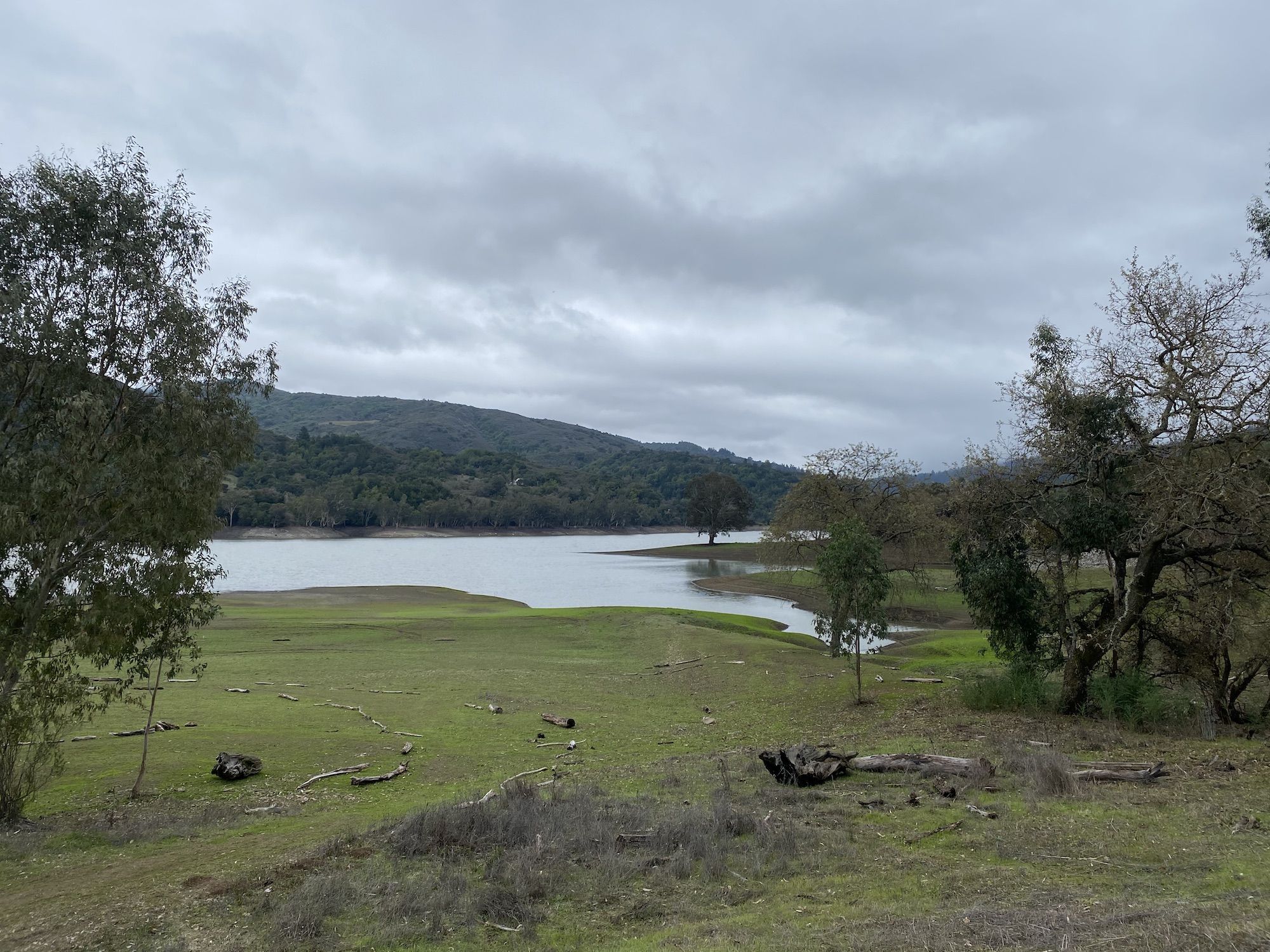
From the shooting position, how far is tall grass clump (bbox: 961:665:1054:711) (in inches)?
833

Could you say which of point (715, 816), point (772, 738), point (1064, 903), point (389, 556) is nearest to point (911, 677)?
point (772, 738)

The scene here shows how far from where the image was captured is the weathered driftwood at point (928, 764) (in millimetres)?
13836

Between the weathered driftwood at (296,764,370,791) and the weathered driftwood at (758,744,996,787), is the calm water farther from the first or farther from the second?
the weathered driftwood at (296,764,370,791)

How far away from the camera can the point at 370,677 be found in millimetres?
28016

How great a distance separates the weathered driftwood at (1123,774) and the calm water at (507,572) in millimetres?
37321

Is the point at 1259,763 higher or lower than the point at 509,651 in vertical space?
higher

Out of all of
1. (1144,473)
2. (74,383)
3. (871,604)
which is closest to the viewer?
(74,383)

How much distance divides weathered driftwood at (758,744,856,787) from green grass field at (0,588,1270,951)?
0.37 m

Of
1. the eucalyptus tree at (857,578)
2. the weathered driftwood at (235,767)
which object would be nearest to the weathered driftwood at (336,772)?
the weathered driftwood at (235,767)

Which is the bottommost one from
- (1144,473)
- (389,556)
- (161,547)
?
(389,556)

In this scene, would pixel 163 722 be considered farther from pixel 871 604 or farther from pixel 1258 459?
pixel 1258 459

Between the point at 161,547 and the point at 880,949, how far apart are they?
42.7 ft

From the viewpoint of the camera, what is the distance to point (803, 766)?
47.1 feet

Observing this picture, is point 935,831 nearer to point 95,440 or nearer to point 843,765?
point 843,765
